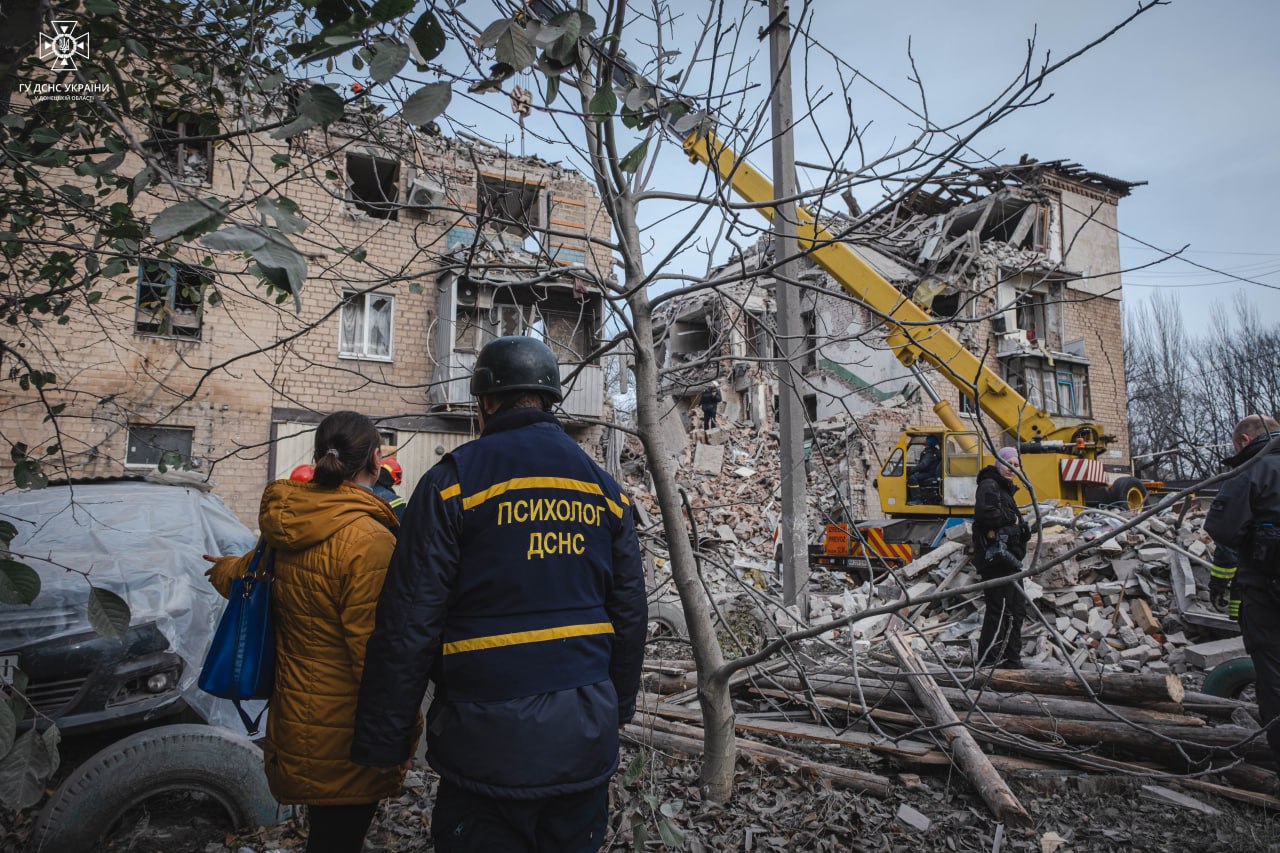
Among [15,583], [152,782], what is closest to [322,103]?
[15,583]

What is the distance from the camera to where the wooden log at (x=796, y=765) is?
3.77 m

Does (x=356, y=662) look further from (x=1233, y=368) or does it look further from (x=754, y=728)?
(x=1233, y=368)

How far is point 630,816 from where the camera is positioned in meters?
2.70

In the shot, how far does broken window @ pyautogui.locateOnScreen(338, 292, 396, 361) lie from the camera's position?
1546 cm

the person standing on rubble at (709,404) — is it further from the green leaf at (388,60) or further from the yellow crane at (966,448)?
the green leaf at (388,60)

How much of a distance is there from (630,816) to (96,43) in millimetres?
3817

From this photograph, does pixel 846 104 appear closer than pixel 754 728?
Yes

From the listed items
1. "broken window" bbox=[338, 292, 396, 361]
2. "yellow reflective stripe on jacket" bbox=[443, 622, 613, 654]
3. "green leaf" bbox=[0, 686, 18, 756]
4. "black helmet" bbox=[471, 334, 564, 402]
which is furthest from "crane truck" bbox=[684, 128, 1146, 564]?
"broken window" bbox=[338, 292, 396, 361]

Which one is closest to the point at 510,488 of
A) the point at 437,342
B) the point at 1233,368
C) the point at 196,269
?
the point at 196,269

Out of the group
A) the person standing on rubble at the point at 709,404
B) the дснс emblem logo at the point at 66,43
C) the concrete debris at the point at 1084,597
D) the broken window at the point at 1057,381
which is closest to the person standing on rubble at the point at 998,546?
the concrete debris at the point at 1084,597

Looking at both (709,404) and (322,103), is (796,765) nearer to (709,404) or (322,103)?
(322,103)

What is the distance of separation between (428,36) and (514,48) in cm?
21

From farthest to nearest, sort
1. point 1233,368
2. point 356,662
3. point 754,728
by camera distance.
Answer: point 1233,368
point 754,728
point 356,662

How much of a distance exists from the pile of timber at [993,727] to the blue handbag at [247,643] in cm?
203
